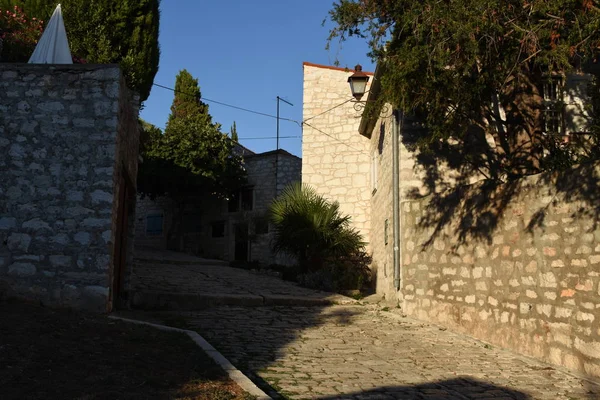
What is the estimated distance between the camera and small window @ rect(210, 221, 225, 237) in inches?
1077

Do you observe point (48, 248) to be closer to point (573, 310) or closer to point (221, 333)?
point (221, 333)

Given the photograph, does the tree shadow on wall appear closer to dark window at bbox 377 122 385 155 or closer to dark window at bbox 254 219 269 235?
dark window at bbox 377 122 385 155

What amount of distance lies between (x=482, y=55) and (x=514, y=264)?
3.10 meters

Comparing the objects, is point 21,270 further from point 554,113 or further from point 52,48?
point 554,113

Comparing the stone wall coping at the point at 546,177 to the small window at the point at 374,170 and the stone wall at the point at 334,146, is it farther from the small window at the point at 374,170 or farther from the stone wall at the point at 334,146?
the stone wall at the point at 334,146

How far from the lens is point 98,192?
8.07 m

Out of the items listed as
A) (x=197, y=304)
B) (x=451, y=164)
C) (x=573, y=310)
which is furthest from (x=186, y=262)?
(x=573, y=310)

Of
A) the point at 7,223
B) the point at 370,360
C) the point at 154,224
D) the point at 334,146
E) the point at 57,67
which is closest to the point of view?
the point at 370,360

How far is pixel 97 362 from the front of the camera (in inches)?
213

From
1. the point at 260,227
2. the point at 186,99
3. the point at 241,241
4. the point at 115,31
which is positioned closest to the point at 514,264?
the point at 115,31

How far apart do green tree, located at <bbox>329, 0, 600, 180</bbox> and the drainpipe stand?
554 mm

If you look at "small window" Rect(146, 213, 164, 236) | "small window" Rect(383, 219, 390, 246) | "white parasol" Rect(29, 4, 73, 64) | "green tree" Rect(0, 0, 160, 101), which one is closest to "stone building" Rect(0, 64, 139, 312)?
"white parasol" Rect(29, 4, 73, 64)

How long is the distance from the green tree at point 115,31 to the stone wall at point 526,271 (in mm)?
11331

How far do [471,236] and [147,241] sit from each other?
23018 millimetres
